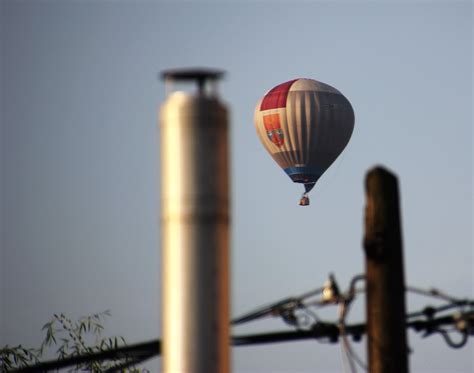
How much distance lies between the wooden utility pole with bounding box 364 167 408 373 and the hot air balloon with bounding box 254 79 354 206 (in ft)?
194

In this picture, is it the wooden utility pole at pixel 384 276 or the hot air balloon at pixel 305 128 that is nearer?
the wooden utility pole at pixel 384 276

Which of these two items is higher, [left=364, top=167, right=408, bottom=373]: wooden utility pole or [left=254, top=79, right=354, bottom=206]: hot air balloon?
[left=254, top=79, right=354, bottom=206]: hot air balloon

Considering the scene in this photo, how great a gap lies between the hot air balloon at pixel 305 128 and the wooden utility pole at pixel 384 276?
5918cm

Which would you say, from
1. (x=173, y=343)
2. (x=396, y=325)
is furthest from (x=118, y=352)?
(x=396, y=325)

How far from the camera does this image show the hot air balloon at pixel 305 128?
77250 mm

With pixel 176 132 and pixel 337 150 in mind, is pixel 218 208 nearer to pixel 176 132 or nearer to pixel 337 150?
pixel 176 132

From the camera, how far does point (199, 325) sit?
1836 cm

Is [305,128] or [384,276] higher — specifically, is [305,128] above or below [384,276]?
above

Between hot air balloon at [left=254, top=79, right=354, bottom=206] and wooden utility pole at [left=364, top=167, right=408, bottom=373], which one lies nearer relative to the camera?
wooden utility pole at [left=364, top=167, right=408, bottom=373]

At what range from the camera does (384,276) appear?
17891mm

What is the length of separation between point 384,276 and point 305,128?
5940cm

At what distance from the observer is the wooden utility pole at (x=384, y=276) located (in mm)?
17734

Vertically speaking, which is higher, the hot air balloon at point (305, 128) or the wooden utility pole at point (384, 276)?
→ the hot air balloon at point (305, 128)

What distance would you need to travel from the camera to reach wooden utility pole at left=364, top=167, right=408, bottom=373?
17734 millimetres
